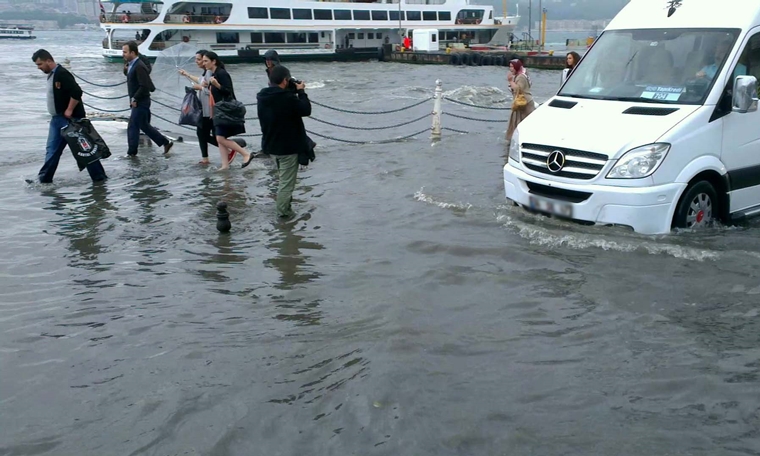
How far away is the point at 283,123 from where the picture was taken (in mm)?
7711

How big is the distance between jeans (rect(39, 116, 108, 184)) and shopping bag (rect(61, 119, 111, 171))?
160 millimetres

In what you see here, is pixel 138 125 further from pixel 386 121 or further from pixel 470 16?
pixel 470 16

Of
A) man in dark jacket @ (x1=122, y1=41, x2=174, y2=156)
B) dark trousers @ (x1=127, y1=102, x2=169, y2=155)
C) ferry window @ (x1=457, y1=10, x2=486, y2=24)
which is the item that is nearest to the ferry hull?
ferry window @ (x1=457, y1=10, x2=486, y2=24)

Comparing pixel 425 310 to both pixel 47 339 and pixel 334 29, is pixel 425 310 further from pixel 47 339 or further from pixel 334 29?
pixel 334 29

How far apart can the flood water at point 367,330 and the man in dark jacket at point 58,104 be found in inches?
34.1

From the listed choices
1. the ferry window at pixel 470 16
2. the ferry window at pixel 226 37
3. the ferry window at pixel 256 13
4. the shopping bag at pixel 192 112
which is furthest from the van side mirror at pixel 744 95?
the ferry window at pixel 470 16

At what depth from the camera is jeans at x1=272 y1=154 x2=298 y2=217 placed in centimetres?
793

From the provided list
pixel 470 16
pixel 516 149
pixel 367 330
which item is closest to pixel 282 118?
pixel 516 149

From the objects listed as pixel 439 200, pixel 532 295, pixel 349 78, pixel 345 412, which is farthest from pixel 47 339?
pixel 349 78

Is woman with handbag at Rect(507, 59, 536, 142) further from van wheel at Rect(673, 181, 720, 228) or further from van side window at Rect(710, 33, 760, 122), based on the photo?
van wheel at Rect(673, 181, 720, 228)

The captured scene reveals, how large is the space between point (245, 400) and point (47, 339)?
1.82m

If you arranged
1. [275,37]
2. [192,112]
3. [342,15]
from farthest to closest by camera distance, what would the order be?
[342,15]
[275,37]
[192,112]

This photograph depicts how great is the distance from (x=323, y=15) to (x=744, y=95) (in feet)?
179

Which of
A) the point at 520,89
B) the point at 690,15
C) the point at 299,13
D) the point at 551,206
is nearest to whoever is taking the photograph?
the point at 551,206
